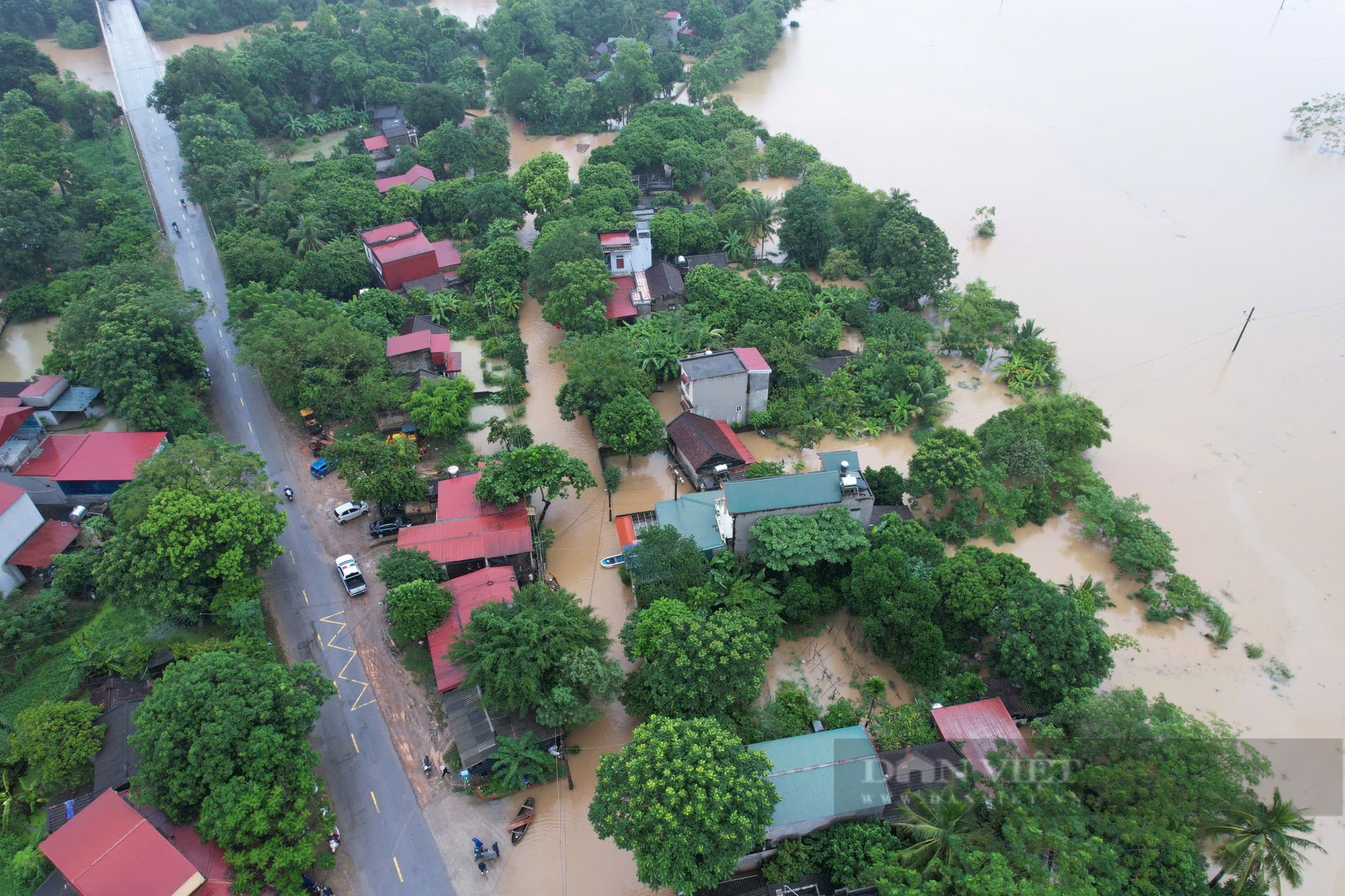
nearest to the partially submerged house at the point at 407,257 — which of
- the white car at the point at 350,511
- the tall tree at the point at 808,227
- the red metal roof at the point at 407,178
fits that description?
the red metal roof at the point at 407,178

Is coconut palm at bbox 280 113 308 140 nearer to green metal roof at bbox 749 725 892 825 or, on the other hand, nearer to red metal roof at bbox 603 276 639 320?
red metal roof at bbox 603 276 639 320

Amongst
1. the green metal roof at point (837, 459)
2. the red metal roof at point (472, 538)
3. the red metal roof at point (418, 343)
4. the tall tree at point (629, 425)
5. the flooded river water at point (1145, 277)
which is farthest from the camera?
the red metal roof at point (418, 343)

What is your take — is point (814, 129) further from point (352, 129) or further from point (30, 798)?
point (30, 798)

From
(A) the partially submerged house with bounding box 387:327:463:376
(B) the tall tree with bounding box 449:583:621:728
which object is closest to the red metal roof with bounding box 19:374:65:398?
(A) the partially submerged house with bounding box 387:327:463:376

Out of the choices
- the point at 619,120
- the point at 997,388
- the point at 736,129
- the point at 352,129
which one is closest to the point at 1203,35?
the point at 736,129

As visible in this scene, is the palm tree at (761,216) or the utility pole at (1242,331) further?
the palm tree at (761,216)

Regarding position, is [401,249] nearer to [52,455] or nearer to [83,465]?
[83,465]

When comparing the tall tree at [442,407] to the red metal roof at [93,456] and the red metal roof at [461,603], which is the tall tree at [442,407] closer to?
the red metal roof at [461,603]
